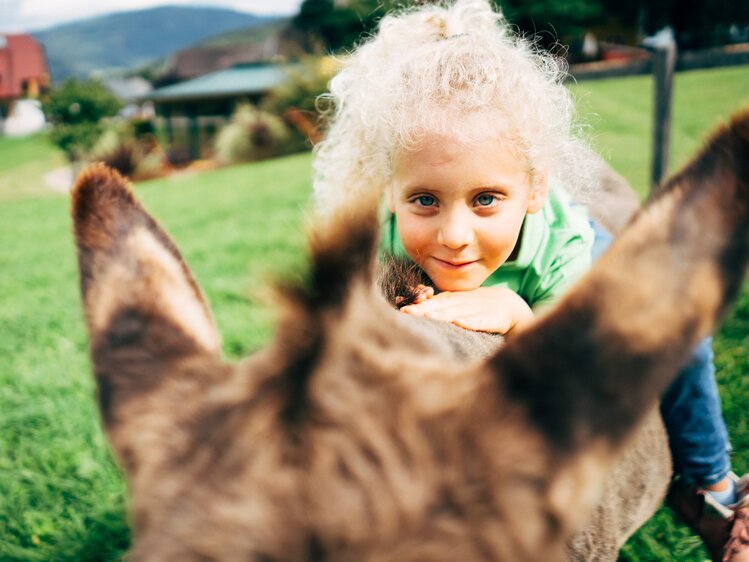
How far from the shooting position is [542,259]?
2.83 metres

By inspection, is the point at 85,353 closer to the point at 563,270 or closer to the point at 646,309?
the point at 563,270

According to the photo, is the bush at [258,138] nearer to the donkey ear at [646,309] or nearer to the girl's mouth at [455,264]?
the girl's mouth at [455,264]

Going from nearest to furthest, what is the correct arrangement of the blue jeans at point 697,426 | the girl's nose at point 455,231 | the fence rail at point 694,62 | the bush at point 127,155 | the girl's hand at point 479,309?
the girl's hand at point 479,309
the girl's nose at point 455,231
the blue jeans at point 697,426
the fence rail at point 694,62
the bush at point 127,155

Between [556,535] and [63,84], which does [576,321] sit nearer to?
[556,535]

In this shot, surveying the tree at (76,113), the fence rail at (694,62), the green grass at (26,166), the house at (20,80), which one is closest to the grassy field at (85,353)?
the fence rail at (694,62)

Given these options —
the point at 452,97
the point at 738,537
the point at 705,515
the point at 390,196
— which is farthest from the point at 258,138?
the point at 738,537

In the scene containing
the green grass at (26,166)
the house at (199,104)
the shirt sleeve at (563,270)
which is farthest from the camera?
the house at (199,104)

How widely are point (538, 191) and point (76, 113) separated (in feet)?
109

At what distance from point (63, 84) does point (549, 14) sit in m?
24.0

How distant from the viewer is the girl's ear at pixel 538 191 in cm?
284

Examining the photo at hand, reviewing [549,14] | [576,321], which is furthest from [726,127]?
[549,14]

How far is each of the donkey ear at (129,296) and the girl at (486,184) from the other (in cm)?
83

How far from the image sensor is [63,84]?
108 ft

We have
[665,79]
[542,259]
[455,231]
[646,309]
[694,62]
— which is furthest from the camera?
[694,62]
